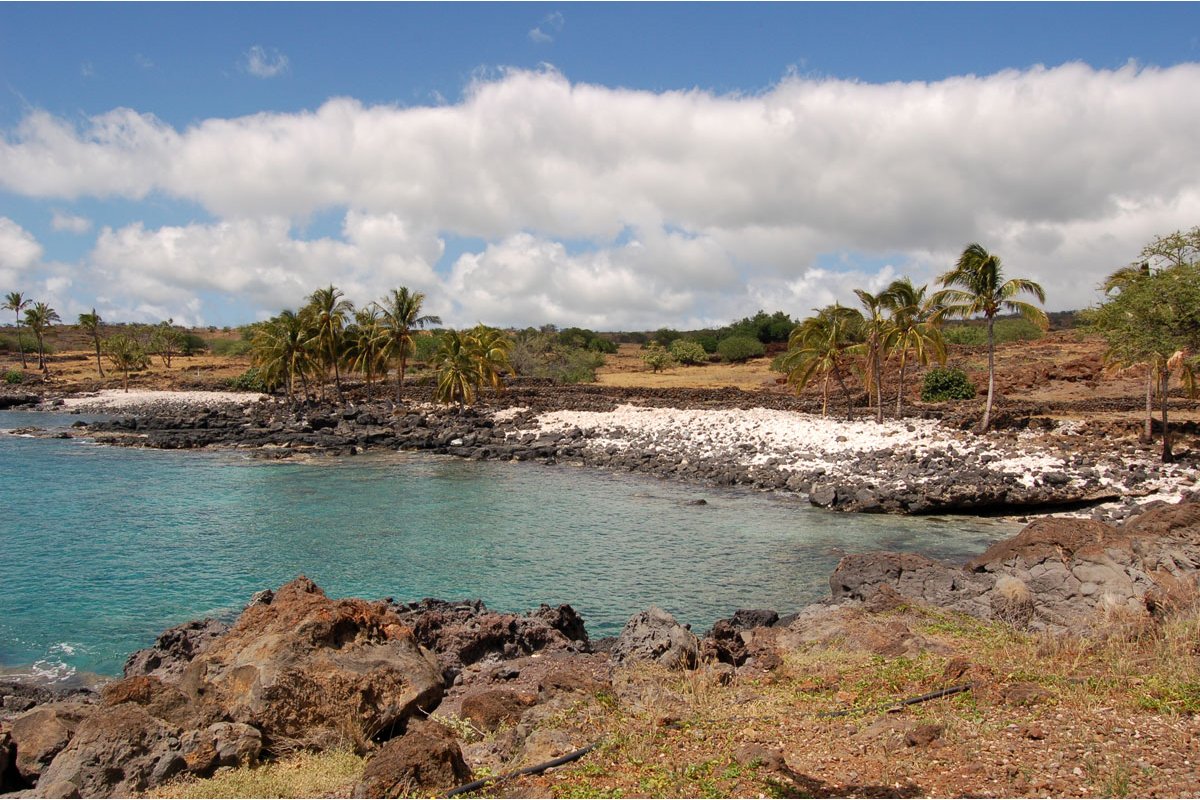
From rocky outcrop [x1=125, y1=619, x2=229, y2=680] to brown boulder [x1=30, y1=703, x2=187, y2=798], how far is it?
16.7 ft

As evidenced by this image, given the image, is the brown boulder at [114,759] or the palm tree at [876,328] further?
the palm tree at [876,328]

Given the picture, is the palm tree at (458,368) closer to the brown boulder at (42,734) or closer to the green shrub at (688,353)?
the brown boulder at (42,734)

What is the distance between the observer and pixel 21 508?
1072 inches

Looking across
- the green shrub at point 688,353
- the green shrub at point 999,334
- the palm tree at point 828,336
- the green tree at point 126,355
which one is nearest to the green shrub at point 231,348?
the green tree at point 126,355

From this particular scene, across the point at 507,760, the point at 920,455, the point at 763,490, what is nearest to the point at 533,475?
the point at 763,490

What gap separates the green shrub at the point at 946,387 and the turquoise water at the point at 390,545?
3027cm

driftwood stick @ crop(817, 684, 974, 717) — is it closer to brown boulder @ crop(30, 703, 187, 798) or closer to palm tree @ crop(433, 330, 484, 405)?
brown boulder @ crop(30, 703, 187, 798)

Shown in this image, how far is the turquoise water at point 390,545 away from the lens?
55.0 feet

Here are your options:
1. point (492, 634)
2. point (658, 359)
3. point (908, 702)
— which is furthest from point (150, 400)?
point (908, 702)

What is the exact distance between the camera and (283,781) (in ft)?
24.1

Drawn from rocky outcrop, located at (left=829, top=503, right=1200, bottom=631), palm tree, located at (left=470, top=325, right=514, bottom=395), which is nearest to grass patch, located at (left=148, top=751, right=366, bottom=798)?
rocky outcrop, located at (left=829, top=503, right=1200, bottom=631)

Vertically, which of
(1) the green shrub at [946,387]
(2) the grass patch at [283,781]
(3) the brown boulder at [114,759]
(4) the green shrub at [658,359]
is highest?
(4) the green shrub at [658,359]

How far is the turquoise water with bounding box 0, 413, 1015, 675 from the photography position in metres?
16.8

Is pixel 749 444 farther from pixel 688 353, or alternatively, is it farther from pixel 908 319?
pixel 688 353
